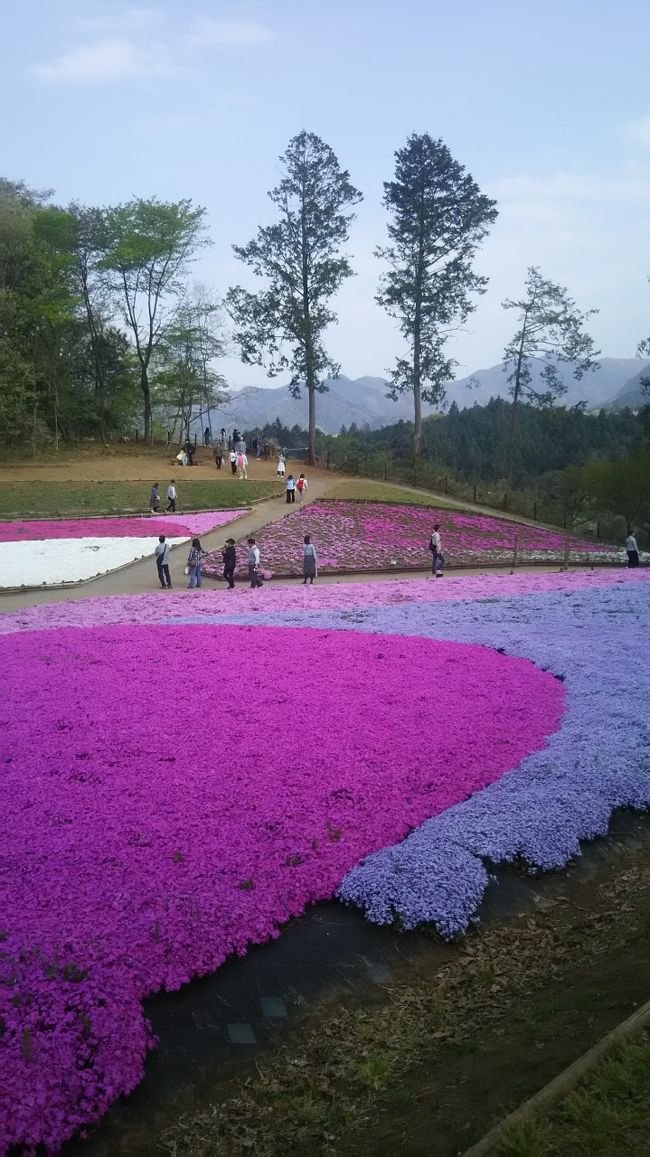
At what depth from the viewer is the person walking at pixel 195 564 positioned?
73.9 ft

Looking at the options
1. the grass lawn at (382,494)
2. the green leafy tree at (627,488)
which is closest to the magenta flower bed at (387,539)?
the grass lawn at (382,494)

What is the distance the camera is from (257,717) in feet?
31.3

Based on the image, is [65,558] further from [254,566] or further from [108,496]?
[108,496]

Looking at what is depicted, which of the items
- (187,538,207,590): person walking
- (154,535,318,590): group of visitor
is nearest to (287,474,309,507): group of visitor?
(154,535,318,590): group of visitor

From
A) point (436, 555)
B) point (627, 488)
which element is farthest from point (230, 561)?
point (627, 488)

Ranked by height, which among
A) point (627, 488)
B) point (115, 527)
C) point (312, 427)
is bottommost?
point (115, 527)

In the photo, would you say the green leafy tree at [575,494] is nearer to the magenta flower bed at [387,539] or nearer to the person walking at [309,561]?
the magenta flower bed at [387,539]

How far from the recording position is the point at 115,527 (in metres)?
29.5

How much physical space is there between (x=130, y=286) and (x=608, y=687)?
5014cm

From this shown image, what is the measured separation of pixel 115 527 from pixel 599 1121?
2777 centimetres

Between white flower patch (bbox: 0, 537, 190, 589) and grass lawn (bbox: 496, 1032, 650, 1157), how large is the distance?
21.1m

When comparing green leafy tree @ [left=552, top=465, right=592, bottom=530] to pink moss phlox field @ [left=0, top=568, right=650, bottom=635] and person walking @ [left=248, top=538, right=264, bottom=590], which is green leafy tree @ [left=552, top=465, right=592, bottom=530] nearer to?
pink moss phlox field @ [left=0, top=568, right=650, bottom=635]

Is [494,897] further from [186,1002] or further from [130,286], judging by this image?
[130,286]

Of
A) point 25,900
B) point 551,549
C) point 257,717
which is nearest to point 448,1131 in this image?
point 25,900
